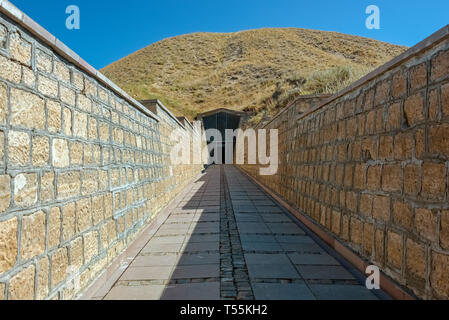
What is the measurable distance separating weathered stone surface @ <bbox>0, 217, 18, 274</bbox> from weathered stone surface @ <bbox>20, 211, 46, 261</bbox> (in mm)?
64

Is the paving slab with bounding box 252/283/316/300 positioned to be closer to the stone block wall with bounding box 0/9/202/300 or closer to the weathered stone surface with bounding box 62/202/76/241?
the stone block wall with bounding box 0/9/202/300

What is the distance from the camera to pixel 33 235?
1622mm

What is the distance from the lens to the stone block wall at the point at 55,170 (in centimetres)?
146

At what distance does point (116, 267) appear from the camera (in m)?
2.82

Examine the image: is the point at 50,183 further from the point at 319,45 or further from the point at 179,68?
the point at 319,45

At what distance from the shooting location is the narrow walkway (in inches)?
92.0

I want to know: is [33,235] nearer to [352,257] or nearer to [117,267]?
[117,267]

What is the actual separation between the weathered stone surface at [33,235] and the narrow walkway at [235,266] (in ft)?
2.79

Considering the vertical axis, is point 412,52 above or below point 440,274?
above

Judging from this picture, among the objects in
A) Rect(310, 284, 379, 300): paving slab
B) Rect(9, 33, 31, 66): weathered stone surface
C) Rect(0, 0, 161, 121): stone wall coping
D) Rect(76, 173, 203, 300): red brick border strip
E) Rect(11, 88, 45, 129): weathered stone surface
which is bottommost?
Rect(310, 284, 379, 300): paving slab

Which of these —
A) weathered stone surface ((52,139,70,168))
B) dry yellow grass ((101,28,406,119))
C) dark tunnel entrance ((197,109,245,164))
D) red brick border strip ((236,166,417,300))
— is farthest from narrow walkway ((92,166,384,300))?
dark tunnel entrance ((197,109,245,164))

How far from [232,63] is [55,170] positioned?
46.9m

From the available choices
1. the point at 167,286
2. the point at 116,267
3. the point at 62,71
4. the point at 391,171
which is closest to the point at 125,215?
the point at 116,267

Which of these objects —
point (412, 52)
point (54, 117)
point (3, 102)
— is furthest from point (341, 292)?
point (3, 102)
